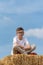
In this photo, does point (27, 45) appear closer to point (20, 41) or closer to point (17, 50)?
point (20, 41)

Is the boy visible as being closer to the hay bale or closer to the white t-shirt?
the white t-shirt

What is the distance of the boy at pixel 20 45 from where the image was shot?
1166 centimetres

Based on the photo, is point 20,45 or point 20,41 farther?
point 20,41

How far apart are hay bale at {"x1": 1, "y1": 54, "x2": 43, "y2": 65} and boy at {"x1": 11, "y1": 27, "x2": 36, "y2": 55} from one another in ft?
1.43

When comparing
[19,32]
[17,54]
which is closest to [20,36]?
A: [19,32]

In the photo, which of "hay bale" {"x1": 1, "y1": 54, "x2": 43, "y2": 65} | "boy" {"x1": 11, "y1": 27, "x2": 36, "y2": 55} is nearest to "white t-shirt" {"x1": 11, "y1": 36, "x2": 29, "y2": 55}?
"boy" {"x1": 11, "y1": 27, "x2": 36, "y2": 55}

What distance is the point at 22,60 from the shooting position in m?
11.3

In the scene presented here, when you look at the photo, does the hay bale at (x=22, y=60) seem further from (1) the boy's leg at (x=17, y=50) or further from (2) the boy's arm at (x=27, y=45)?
(2) the boy's arm at (x=27, y=45)

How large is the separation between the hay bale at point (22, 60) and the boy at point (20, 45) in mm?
437

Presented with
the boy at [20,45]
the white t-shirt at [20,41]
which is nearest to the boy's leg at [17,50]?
the boy at [20,45]

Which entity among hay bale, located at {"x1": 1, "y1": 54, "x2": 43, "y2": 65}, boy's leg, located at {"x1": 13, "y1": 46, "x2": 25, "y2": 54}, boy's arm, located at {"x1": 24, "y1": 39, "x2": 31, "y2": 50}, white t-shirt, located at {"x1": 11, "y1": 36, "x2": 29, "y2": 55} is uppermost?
white t-shirt, located at {"x1": 11, "y1": 36, "x2": 29, "y2": 55}

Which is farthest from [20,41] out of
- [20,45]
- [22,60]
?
[22,60]

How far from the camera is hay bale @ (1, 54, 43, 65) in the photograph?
36.6 feet

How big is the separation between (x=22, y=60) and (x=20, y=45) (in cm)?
80
